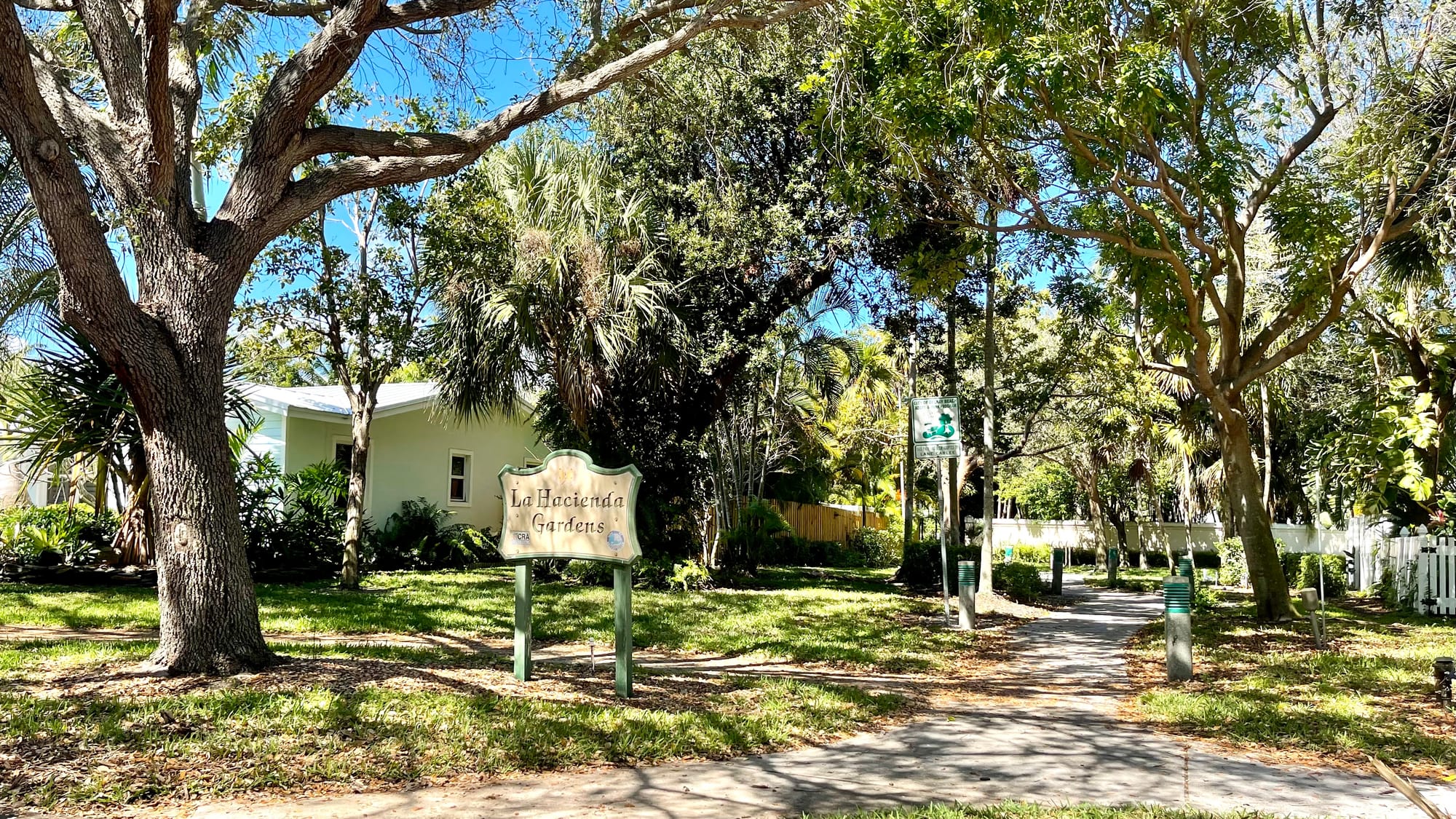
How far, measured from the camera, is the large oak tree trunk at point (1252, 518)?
14.6 m

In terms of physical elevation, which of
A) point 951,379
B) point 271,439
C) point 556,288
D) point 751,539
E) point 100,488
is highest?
point 556,288

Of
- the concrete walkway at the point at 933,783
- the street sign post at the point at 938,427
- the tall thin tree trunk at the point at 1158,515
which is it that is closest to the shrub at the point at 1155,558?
the tall thin tree trunk at the point at 1158,515

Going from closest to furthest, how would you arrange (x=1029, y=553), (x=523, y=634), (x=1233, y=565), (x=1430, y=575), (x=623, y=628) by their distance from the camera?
(x=623, y=628) < (x=523, y=634) < (x=1430, y=575) < (x=1233, y=565) < (x=1029, y=553)

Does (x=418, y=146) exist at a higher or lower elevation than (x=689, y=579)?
higher

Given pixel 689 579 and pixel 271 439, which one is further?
pixel 271 439

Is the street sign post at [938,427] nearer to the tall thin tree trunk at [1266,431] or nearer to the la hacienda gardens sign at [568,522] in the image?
the la hacienda gardens sign at [568,522]

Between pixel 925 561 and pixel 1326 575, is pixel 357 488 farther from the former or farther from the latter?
pixel 1326 575

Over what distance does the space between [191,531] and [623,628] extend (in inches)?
127

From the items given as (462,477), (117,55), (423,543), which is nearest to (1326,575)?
(423,543)

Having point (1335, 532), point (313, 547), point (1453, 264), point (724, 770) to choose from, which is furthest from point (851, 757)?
point (1335, 532)

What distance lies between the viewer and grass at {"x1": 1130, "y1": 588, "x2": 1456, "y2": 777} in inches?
283

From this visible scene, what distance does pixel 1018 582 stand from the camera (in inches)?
746

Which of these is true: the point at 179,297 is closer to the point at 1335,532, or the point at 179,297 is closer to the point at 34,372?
the point at 34,372

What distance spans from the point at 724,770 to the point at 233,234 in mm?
5406
